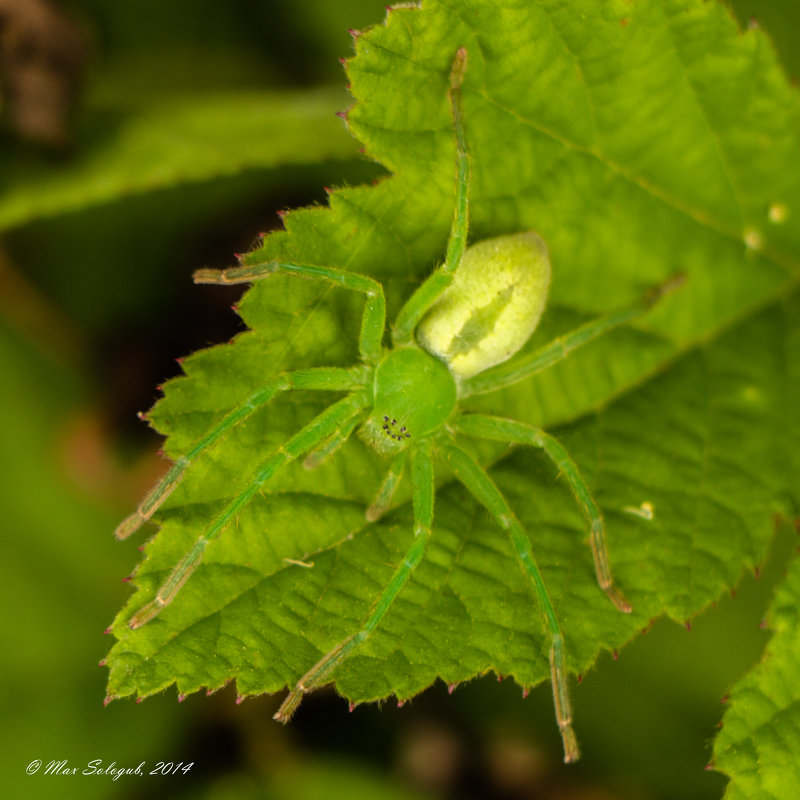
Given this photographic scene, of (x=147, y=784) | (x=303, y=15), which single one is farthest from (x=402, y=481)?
(x=303, y=15)

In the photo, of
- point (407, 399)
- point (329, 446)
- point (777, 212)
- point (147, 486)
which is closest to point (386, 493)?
point (329, 446)

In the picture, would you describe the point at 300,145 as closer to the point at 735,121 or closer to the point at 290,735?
the point at 735,121

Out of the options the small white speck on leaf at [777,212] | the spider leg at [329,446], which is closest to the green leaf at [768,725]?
the spider leg at [329,446]

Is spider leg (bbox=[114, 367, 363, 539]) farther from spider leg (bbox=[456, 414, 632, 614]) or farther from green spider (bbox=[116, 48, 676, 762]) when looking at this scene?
spider leg (bbox=[456, 414, 632, 614])

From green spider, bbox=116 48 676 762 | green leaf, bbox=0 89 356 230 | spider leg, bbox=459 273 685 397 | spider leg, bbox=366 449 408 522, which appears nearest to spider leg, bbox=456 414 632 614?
green spider, bbox=116 48 676 762

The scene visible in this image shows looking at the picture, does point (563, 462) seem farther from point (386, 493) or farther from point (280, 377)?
point (280, 377)

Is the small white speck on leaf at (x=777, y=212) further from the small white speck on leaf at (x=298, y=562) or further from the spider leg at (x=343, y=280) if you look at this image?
the small white speck on leaf at (x=298, y=562)
